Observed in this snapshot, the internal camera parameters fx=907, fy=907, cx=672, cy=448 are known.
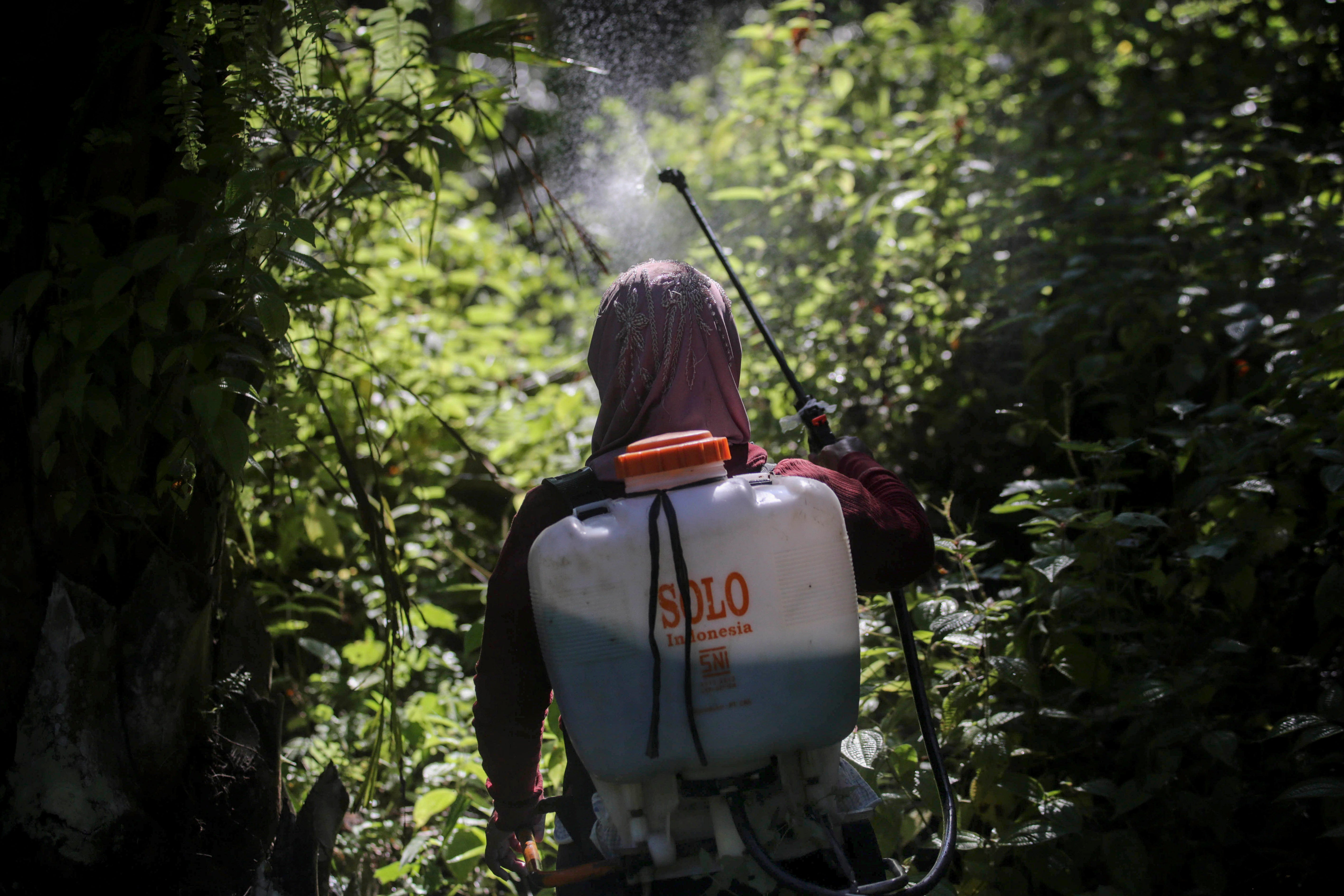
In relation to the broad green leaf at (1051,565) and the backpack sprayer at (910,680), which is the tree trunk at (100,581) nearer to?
the backpack sprayer at (910,680)

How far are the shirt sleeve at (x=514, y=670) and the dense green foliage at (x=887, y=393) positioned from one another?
0.54 m

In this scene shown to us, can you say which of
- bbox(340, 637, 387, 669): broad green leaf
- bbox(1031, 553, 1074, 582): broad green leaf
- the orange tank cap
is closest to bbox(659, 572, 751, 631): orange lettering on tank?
the orange tank cap

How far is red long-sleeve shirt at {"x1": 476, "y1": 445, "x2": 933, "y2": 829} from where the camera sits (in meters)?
1.50

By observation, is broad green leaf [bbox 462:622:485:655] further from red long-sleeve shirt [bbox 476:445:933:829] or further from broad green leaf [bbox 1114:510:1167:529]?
broad green leaf [bbox 1114:510:1167:529]

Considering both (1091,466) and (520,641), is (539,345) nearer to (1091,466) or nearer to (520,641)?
(1091,466)

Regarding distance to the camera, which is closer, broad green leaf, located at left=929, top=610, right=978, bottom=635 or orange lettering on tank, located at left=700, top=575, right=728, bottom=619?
orange lettering on tank, located at left=700, top=575, right=728, bottom=619

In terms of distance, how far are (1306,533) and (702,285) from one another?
2096 millimetres

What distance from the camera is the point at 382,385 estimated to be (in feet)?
11.2

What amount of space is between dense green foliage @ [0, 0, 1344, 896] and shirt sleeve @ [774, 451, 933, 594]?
0.58 metres

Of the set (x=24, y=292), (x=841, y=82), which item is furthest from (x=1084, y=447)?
(x=841, y=82)

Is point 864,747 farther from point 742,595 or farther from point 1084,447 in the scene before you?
point 1084,447

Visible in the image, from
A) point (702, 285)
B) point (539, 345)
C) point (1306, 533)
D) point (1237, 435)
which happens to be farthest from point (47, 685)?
point (539, 345)

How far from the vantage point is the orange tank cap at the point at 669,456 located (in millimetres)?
1322

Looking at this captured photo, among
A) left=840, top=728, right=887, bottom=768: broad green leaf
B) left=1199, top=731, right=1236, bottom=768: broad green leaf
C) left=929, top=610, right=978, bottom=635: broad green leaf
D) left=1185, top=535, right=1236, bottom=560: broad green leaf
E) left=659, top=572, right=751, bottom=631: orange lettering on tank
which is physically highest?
left=1185, top=535, right=1236, bottom=560: broad green leaf
